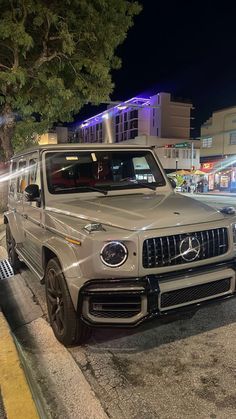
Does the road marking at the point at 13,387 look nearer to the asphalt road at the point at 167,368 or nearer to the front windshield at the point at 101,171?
the asphalt road at the point at 167,368

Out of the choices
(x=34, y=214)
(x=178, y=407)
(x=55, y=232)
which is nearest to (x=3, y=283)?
(x=34, y=214)

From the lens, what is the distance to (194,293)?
3.36 m

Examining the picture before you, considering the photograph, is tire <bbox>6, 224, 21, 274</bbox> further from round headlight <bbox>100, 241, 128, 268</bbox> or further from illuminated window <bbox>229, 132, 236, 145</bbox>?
illuminated window <bbox>229, 132, 236, 145</bbox>

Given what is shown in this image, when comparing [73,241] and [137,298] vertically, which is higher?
[73,241]

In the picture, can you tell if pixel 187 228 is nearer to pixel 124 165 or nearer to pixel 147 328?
pixel 147 328

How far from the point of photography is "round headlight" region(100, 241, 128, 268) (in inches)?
125

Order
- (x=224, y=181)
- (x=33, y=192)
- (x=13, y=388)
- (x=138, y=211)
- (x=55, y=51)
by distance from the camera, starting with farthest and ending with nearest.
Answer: (x=224, y=181) → (x=55, y=51) → (x=33, y=192) → (x=138, y=211) → (x=13, y=388)

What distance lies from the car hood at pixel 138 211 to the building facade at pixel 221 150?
36398mm

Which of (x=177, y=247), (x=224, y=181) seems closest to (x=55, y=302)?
(x=177, y=247)

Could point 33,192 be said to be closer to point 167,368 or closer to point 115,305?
point 115,305

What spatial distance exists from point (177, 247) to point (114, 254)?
0.60 metres

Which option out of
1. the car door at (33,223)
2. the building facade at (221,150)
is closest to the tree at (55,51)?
the car door at (33,223)

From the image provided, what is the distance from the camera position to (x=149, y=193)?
4816 millimetres

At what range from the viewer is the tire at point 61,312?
3443 millimetres
